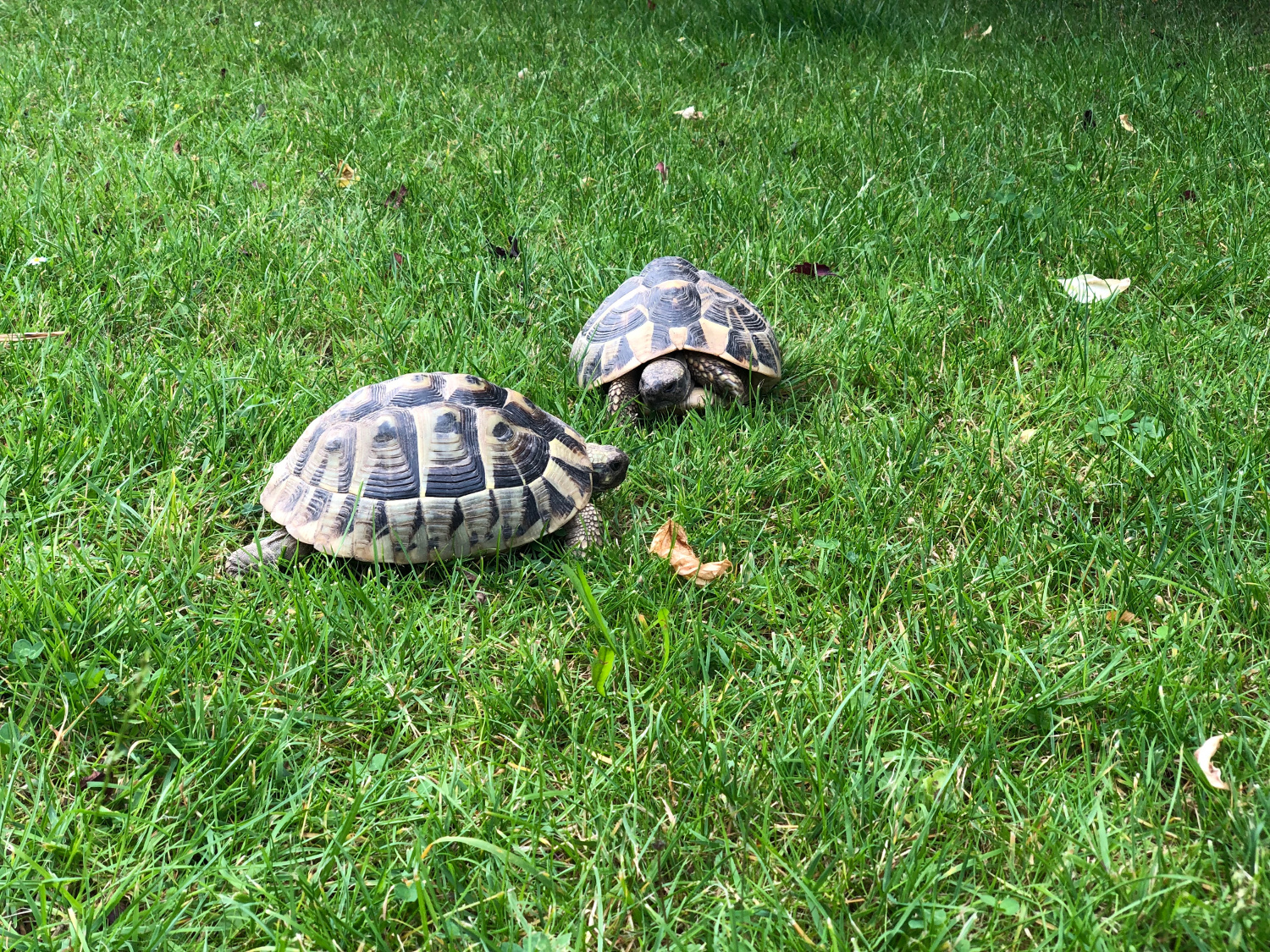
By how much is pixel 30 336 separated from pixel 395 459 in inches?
75.2

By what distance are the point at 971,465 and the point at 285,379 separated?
2467mm

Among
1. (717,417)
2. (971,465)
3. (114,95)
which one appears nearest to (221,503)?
(717,417)

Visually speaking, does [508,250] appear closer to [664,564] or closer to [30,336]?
[30,336]

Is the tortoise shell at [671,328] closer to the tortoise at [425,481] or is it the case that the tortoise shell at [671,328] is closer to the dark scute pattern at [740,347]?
the dark scute pattern at [740,347]

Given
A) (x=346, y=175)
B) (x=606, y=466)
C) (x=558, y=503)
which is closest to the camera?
(x=558, y=503)

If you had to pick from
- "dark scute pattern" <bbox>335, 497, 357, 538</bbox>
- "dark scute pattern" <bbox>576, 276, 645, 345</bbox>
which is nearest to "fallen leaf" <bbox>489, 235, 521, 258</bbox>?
"dark scute pattern" <bbox>576, 276, 645, 345</bbox>

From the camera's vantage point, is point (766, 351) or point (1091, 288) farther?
point (1091, 288)

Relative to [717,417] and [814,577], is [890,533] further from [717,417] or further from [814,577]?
[717,417]

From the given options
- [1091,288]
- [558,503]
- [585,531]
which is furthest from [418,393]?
[1091,288]

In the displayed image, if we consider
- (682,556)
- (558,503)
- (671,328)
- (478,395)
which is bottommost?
(682,556)

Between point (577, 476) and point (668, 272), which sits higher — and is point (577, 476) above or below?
below

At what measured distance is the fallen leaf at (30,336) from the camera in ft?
12.3

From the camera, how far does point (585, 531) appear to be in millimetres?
3037

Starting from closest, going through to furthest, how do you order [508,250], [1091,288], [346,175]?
[1091,288] < [508,250] < [346,175]
